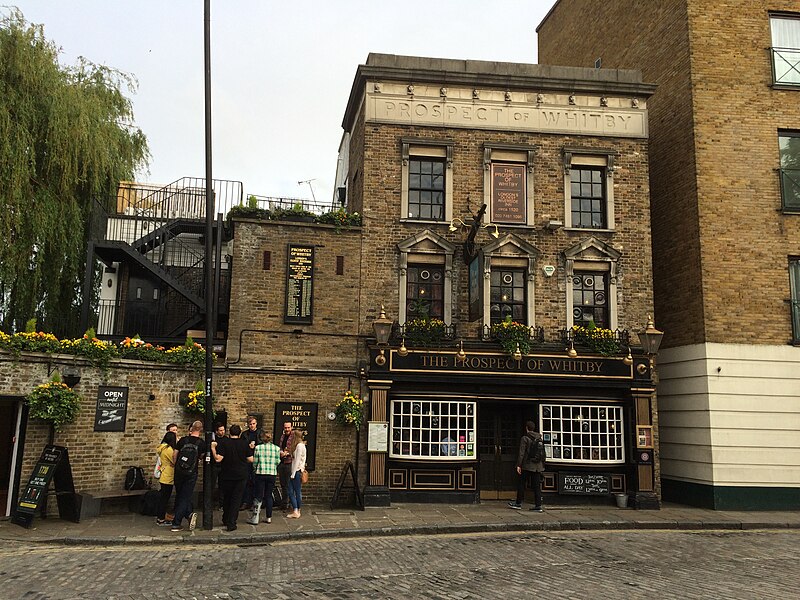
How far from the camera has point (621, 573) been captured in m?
8.98

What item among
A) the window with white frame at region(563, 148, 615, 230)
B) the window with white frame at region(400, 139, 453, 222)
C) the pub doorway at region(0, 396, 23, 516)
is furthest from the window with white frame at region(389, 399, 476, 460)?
the pub doorway at region(0, 396, 23, 516)

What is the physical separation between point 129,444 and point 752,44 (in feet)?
57.6

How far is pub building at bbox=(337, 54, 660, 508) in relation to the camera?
1494 cm

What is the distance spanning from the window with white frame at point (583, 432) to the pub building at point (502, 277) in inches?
1.3

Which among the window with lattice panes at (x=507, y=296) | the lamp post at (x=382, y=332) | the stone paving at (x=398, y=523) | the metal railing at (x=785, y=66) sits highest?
the metal railing at (x=785, y=66)

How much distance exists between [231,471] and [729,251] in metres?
12.4

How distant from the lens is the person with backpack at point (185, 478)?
11234mm

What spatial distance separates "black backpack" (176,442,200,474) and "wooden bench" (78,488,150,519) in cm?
202

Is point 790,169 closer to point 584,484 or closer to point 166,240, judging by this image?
point 584,484

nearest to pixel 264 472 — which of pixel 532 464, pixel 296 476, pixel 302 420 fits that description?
pixel 296 476

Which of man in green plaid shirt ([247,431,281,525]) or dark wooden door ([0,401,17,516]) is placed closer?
man in green plaid shirt ([247,431,281,525])

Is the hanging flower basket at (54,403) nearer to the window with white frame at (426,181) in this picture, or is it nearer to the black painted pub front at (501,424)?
the black painted pub front at (501,424)

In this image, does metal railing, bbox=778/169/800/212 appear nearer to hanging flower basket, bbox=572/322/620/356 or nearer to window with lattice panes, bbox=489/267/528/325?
hanging flower basket, bbox=572/322/620/356

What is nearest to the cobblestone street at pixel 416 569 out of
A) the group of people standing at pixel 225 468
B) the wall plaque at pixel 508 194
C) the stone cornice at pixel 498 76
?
the group of people standing at pixel 225 468
